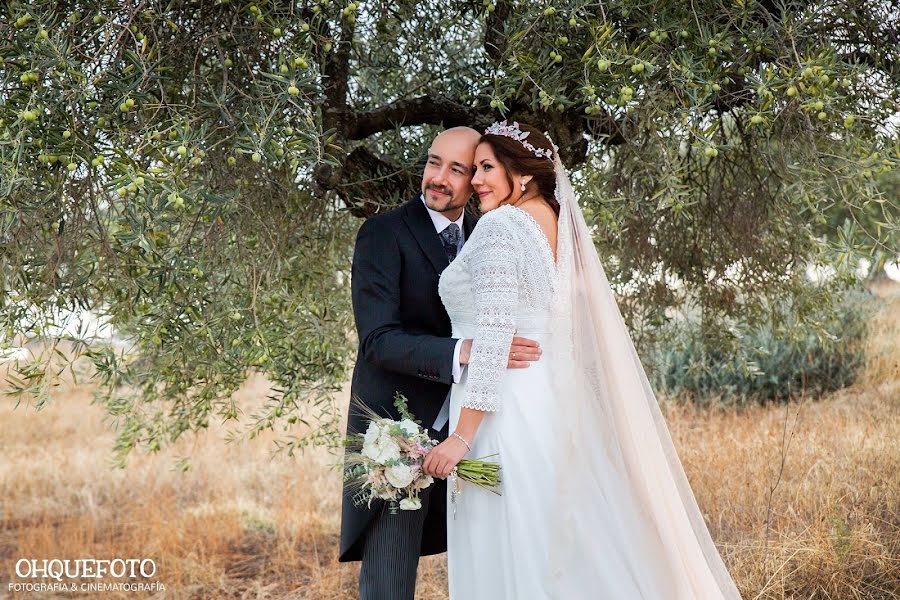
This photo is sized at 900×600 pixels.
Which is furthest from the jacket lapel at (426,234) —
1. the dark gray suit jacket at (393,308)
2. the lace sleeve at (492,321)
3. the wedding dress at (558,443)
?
the lace sleeve at (492,321)

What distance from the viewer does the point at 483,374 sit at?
2971 millimetres

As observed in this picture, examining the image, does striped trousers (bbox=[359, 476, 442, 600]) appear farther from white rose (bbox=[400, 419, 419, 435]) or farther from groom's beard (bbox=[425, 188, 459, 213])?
groom's beard (bbox=[425, 188, 459, 213])

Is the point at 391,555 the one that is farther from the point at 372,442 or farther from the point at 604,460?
the point at 604,460

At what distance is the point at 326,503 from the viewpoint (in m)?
8.02

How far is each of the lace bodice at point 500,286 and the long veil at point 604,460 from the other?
94 millimetres

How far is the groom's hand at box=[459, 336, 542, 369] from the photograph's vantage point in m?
3.05

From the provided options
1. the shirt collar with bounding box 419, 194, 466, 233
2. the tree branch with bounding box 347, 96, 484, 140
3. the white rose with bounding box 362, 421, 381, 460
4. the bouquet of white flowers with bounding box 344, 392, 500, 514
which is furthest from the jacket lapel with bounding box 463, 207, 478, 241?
the white rose with bounding box 362, 421, 381, 460

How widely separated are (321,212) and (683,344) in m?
3.17

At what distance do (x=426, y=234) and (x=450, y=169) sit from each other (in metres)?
0.28

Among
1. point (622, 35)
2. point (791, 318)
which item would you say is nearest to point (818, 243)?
point (791, 318)

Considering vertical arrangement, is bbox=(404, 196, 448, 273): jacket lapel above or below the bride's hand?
above

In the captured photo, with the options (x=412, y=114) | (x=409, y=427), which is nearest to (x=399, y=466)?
(x=409, y=427)

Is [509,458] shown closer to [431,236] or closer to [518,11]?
[431,236]

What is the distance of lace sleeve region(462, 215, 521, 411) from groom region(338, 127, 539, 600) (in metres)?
0.23
